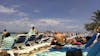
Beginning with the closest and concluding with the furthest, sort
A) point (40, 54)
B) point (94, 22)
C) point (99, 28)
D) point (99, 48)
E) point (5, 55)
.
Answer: point (99, 48) → point (5, 55) → point (99, 28) → point (40, 54) → point (94, 22)

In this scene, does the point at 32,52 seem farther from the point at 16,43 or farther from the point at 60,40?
the point at 16,43

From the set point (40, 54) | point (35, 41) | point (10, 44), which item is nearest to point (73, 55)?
point (40, 54)

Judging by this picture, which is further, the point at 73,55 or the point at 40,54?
the point at 40,54

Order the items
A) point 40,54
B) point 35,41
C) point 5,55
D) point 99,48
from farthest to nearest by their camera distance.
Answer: point 35,41 → point 40,54 → point 5,55 → point 99,48

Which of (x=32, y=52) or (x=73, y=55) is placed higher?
(x=73, y=55)

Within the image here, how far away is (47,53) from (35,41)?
5606mm

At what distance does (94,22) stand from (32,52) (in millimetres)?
28059

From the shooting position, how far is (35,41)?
53.3 feet

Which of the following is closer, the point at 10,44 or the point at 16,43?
the point at 10,44

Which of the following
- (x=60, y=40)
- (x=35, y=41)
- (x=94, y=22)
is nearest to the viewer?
(x=60, y=40)

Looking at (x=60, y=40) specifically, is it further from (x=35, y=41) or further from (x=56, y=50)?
(x=35, y=41)

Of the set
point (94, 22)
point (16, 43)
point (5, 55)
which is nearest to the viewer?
point (5, 55)

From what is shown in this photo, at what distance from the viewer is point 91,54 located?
3.00 meters

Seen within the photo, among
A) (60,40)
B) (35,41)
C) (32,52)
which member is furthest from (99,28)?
(35,41)
